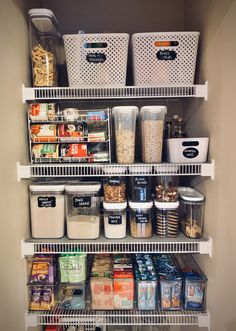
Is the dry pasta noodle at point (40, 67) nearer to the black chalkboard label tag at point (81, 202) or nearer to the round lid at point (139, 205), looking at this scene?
the black chalkboard label tag at point (81, 202)

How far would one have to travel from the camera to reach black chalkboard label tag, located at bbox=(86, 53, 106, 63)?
1.12 metres

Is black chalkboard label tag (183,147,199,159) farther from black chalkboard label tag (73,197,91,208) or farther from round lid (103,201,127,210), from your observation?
black chalkboard label tag (73,197,91,208)

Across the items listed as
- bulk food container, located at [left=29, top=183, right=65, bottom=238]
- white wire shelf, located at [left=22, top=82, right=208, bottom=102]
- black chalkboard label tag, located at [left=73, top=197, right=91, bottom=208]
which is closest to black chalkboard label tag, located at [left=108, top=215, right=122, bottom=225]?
black chalkboard label tag, located at [left=73, top=197, right=91, bottom=208]

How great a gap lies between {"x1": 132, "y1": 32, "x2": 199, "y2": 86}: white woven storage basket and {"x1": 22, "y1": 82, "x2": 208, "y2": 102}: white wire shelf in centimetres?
4

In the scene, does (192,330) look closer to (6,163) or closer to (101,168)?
(101,168)

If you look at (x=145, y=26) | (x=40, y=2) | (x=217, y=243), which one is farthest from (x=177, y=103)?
(x=40, y=2)

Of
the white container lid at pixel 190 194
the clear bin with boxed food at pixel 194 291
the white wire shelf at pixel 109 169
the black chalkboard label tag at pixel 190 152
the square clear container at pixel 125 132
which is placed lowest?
the clear bin with boxed food at pixel 194 291

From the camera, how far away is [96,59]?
1.12m

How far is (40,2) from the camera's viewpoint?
4.55 ft

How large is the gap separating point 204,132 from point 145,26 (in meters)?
0.75

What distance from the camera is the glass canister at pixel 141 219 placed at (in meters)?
1.17

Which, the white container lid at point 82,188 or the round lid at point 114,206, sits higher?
the white container lid at point 82,188

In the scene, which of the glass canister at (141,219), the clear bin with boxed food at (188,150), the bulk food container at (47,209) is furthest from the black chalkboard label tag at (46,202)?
the clear bin with boxed food at (188,150)

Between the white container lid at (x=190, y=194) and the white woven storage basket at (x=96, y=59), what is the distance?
2.09 ft
